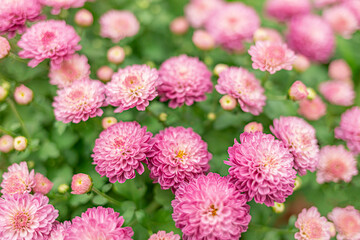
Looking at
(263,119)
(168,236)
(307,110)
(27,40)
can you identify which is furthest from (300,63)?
(27,40)

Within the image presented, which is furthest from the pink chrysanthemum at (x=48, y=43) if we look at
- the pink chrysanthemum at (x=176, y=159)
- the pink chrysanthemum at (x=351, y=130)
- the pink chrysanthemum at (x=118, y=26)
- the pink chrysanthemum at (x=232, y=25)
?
the pink chrysanthemum at (x=351, y=130)

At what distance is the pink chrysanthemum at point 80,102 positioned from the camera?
1427 mm

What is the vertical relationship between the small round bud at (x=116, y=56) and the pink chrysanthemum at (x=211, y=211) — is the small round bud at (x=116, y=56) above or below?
above

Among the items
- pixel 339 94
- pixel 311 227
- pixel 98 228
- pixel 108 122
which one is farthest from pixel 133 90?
pixel 339 94

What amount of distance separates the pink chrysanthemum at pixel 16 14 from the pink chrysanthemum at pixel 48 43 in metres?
0.07

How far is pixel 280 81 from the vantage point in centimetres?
222

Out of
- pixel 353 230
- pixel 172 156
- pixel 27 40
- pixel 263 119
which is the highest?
pixel 27 40

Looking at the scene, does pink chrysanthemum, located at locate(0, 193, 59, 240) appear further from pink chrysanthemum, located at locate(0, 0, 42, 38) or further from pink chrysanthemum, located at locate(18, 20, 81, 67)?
pink chrysanthemum, located at locate(0, 0, 42, 38)

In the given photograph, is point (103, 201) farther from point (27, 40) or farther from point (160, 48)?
point (160, 48)

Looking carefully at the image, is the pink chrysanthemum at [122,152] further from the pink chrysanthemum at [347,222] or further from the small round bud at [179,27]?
the small round bud at [179,27]

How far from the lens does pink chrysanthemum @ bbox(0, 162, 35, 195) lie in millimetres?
1347

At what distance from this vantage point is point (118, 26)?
1996 mm

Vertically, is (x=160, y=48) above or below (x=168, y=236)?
above

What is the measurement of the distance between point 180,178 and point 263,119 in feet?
2.57
